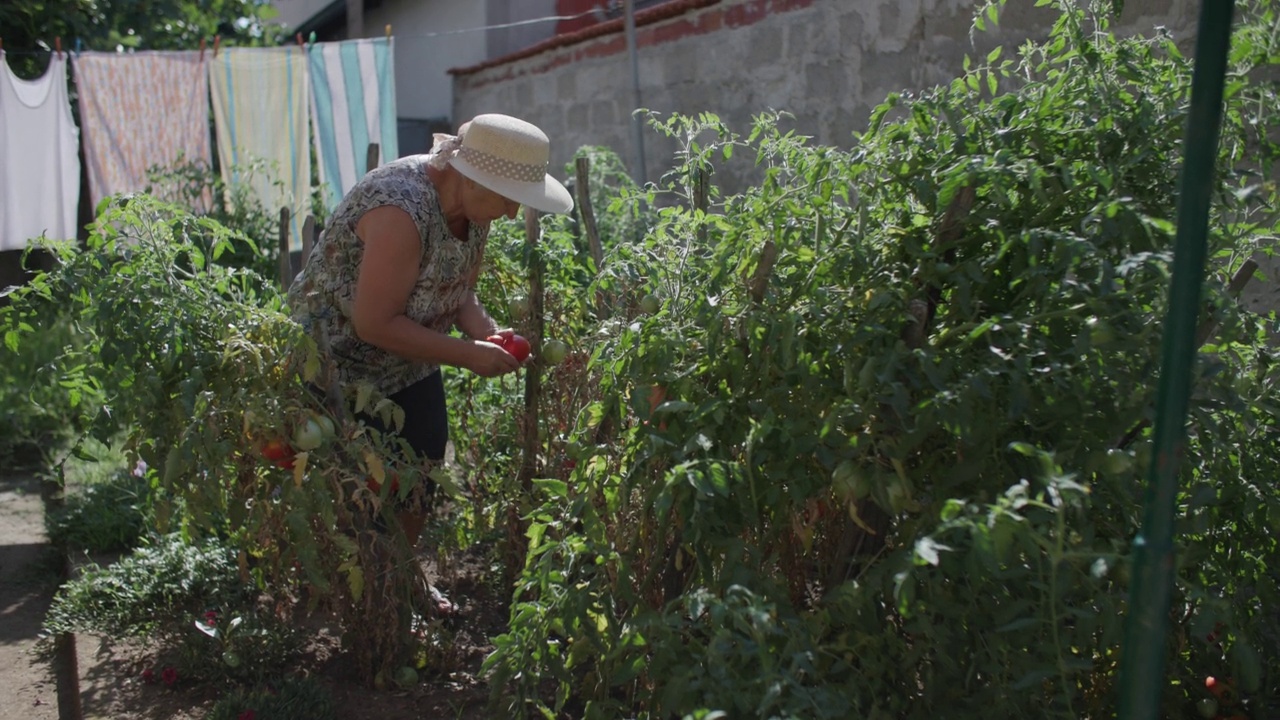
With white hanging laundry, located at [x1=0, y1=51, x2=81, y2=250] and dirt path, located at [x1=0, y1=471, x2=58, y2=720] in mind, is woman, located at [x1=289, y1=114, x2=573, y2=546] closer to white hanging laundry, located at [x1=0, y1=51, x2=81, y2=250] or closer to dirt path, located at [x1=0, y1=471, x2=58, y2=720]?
dirt path, located at [x1=0, y1=471, x2=58, y2=720]

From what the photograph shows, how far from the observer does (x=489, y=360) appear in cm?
280

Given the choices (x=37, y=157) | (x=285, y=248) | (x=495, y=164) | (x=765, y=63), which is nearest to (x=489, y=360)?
(x=495, y=164)

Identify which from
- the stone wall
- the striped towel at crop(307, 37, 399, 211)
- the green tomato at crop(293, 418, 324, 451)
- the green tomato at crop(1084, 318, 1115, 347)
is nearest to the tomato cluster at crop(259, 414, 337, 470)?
the green tomato at crop(293, 418, 324, 451)

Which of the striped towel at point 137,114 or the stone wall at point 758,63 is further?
the striped towel at point 137,114

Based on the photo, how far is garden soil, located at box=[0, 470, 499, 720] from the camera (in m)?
2.87

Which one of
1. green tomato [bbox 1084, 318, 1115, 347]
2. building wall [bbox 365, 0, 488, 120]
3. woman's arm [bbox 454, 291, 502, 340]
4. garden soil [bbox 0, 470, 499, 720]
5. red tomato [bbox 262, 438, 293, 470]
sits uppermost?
building wall [bbox 365, 0, 488, 120]

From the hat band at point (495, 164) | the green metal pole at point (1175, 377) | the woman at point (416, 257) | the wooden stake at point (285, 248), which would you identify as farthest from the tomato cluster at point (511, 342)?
the green metal pole at point (1175, 377)

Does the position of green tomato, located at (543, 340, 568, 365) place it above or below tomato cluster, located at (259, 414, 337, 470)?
above

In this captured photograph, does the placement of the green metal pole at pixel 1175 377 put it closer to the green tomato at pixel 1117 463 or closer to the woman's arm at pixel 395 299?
the green tomato at pixel 1117 463

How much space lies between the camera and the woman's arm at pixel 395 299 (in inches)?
105

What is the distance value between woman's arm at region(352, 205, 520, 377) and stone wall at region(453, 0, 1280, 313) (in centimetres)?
147

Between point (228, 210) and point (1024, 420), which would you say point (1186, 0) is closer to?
point (1024, 420)

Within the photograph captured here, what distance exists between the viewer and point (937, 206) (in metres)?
1.96

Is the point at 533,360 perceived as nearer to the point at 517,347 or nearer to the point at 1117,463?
the point at 517,347
